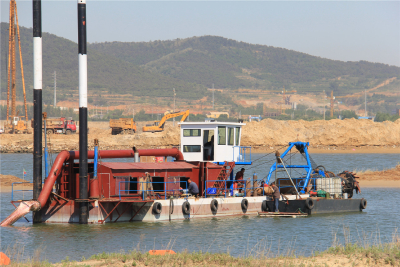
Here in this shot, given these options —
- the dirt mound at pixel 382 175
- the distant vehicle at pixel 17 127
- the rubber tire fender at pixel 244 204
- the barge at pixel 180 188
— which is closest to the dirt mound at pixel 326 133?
the dirt mound at pixel 382 175

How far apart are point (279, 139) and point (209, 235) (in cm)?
7004

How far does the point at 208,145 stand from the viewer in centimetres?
2861

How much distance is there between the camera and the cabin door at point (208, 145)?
28438 mm

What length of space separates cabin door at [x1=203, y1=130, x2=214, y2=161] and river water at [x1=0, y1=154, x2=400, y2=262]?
3.75 m

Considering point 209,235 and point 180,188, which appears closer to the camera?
point 209,235

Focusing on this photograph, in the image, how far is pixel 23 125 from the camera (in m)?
100

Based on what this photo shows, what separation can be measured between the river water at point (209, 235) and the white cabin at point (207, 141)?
3.71m

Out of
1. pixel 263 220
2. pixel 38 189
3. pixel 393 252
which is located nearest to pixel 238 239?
pixel 263 220

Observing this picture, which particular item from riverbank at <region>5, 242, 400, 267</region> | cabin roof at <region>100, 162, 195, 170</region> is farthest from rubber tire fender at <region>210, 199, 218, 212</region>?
riverbank at <region>5, 242, 400, 267</region>

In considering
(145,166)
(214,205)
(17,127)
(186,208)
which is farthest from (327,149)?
(145,166)

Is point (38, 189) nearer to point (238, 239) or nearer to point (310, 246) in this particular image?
point (238, 239)

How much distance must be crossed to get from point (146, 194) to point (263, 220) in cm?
607

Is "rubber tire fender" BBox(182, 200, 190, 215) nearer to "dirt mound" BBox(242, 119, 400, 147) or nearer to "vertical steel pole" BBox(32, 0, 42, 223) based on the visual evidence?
"vertical steel pole" BBox(32, 0, 42, 223)

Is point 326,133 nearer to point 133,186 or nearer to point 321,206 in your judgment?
point 321,206
